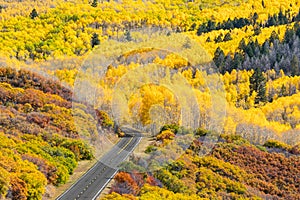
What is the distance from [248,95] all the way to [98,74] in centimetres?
3275

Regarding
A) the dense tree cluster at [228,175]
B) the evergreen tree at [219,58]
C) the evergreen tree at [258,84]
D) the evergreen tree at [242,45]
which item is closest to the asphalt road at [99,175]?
the dense tree cluster at [228,175]

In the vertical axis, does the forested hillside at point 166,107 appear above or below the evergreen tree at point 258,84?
above

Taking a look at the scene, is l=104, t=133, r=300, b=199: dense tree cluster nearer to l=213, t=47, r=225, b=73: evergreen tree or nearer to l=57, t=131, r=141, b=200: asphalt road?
l=57, t=131, r=141, b=200: asphalt road

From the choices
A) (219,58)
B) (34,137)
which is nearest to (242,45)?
(219,58)

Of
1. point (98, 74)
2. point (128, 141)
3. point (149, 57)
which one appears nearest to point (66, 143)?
point (128, 141)

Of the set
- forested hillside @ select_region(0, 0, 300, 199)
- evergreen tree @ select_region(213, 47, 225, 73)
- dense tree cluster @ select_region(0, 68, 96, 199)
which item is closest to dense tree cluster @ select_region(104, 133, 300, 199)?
forested hillside @ select_region(0, 0, 300, 199)

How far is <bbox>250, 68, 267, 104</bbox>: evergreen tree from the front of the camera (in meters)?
123

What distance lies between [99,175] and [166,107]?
103ft

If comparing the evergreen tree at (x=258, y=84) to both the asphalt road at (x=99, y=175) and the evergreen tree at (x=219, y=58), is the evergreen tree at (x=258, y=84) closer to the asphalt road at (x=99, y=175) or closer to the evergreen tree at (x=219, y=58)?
the evergreen tree at (x=219, y=58)

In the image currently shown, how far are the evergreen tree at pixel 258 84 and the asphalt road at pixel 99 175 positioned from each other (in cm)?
6379

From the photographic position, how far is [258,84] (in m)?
128

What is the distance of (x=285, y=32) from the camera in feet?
511

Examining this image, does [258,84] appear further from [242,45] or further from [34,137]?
[34,137]

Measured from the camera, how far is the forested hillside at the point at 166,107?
4719 cm
